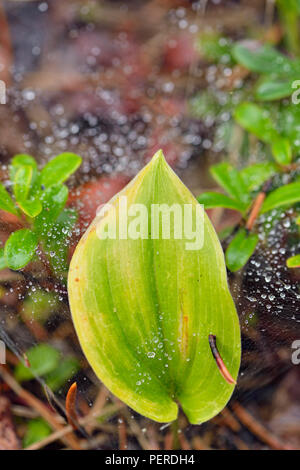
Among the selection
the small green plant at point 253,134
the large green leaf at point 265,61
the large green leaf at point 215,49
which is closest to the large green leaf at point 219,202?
the small green plant at point 253,134

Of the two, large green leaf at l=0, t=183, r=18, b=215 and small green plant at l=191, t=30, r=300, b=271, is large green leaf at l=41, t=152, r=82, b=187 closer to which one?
large green leaf at l=0, t=183, r=18, b=215

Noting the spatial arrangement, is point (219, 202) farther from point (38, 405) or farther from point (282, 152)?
point (38, 405)

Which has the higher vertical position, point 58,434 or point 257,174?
point 257,174

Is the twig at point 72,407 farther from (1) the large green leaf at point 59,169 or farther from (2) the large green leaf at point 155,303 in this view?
(1) the large green leaf at point 59,169

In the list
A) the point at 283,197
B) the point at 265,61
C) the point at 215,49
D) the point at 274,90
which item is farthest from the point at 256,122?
the point at 215,49

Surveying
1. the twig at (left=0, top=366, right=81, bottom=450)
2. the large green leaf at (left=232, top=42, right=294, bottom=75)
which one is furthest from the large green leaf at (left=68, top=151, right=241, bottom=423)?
the large green leaf at (left=232, top=42, right=294, bottom=75)

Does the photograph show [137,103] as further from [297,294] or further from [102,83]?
[297,294]

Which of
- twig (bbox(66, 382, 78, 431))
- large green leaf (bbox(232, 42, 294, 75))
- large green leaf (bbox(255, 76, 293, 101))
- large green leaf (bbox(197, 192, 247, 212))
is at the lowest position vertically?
twig (bbox(66, 382, 78, 431))
